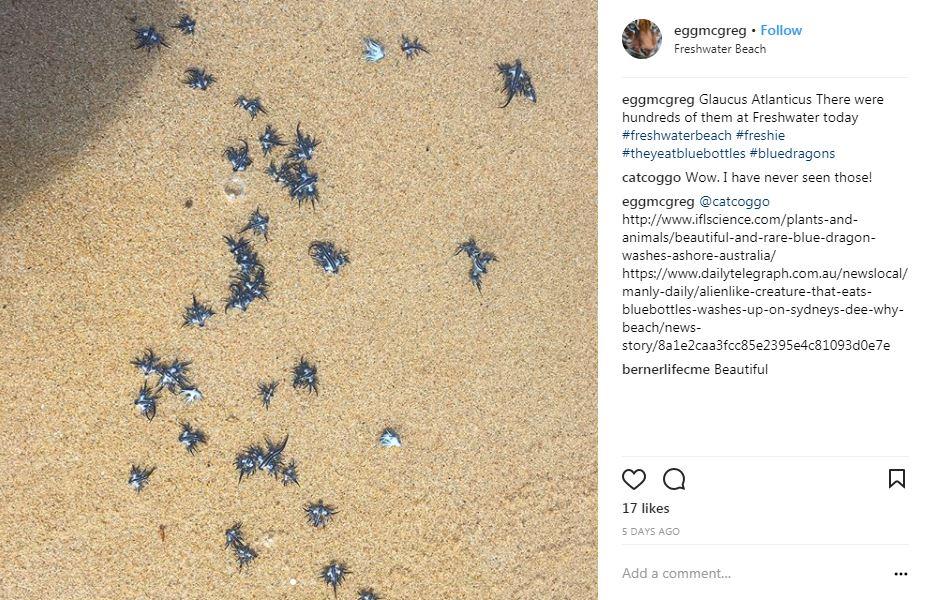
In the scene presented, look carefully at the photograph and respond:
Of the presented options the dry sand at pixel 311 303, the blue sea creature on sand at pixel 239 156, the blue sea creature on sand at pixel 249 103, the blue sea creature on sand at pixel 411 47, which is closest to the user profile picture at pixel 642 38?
the dry sand at pixel 311 303

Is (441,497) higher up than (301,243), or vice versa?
(301,243)

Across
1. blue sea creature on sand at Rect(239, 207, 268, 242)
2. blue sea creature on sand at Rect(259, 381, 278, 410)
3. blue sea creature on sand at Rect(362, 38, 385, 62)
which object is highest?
blue sea creature on sand at Rect(362, 38, 385, 62)

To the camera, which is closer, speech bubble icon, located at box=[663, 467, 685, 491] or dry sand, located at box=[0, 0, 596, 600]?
dry sand, located at box=[0, 0, 596, 600]

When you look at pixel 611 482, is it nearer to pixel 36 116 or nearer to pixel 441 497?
pixel 441 497

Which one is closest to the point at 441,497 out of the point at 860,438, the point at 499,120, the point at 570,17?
Answer: the point at 499,120

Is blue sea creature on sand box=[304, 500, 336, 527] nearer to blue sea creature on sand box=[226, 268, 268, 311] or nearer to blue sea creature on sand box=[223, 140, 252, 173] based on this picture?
blue sea creature on sand box=[226, 268, 268, 311]

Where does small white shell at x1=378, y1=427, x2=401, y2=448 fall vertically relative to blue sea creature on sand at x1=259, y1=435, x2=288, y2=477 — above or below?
above

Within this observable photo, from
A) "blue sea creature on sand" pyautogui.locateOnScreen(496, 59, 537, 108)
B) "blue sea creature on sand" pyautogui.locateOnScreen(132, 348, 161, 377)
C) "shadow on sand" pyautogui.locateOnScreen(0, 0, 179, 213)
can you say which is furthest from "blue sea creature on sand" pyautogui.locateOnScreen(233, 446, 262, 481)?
"blue sea creature on sand" pyautogui.locateOnScreen(496, 59, 537, 108)
